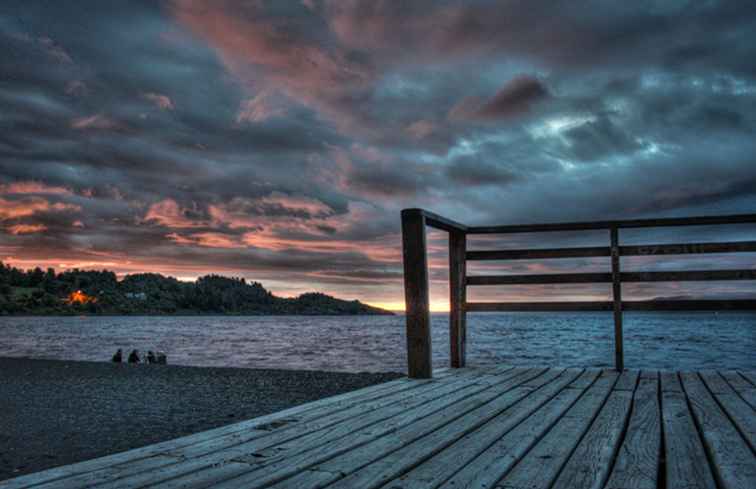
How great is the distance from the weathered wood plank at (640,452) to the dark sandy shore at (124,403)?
12.2ft

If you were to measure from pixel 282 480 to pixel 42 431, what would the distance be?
4.60m

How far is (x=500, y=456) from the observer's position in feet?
6.46

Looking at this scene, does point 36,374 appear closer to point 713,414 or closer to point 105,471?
point 105,471

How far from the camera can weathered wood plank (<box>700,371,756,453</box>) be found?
238 cm

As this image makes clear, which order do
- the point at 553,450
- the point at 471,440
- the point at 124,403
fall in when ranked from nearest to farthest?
the point at 553,450, the point at 471,440, the point at 124,403

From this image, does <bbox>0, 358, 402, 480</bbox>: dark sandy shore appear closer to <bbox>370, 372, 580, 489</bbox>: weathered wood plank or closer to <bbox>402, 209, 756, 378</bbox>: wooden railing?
<bbox>402, 209, 756, 378</bbox>: wooden railing

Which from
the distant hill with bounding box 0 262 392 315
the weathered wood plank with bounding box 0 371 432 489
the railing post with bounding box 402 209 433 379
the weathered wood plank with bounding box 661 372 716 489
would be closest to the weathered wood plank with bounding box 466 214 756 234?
the railing post with bounding box 402 209 433 379

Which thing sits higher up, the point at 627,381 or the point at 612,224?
the point at 612,224

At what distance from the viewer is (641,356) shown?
73.3 ft

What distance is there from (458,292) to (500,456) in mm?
3524

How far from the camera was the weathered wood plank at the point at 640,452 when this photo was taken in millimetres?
1690

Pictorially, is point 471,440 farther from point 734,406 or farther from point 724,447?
point 734,406

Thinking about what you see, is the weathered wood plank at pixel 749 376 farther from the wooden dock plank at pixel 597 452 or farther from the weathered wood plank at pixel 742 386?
the wooden dock plank at pixel 597 452

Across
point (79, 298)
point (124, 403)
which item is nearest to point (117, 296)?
point (79, 298)
